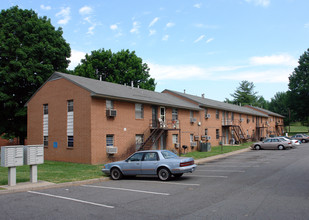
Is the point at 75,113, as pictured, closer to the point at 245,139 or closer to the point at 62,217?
the point at 62,217

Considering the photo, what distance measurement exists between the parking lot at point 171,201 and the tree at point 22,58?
2065 cm

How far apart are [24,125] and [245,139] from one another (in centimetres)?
3192

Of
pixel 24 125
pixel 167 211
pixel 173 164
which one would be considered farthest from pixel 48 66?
pixel 167 211

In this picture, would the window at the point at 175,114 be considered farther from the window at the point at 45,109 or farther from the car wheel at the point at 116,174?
the car wheel at the point at 116,174

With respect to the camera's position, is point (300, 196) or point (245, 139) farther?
point (245, 139)

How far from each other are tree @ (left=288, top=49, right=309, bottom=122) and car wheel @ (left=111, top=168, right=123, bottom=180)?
6156 cm

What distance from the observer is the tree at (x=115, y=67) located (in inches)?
1748

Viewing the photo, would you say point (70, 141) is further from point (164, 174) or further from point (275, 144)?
point (275, 144)

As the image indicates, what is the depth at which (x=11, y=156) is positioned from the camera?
37.1 feet

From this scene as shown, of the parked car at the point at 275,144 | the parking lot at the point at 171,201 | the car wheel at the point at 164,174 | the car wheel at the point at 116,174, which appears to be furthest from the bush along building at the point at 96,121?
the parked car at the point at 275,144

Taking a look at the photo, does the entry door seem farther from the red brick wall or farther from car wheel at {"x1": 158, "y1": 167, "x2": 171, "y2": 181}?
car wheel at {"x1": 158, "y1": 167, "x2": 171, "y2": 181}

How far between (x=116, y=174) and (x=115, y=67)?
33.6 meters

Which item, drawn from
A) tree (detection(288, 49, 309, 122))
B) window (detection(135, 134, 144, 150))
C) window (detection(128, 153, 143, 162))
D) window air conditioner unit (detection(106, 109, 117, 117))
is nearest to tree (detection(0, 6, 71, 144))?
window air conditioner unit (detection(106, 109, 117, 117))

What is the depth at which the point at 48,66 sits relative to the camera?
29.7m
